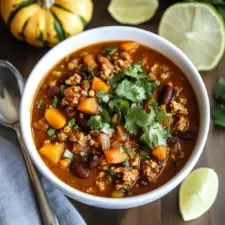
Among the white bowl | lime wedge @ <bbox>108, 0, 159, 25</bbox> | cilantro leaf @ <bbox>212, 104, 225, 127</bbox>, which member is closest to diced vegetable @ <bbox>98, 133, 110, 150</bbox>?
the white bowl

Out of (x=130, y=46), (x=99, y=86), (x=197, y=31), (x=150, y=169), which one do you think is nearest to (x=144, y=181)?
(x=150, y=169)

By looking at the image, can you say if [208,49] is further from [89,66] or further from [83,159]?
[83,159]

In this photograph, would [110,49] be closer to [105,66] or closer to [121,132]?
[105,66]

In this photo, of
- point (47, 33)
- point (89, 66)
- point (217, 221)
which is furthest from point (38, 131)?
point (217, 221)

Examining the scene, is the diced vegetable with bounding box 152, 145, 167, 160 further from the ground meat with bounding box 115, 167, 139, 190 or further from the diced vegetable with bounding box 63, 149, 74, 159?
the diced vegetable with bounding box 63, 149, 74, 159

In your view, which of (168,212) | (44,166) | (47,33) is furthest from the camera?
(47,33)

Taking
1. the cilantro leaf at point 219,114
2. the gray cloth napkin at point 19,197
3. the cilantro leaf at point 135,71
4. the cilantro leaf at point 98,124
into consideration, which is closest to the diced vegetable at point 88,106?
the cilantro leaf at point 98,124

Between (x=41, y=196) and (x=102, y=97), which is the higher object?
(x=102, y=97)
